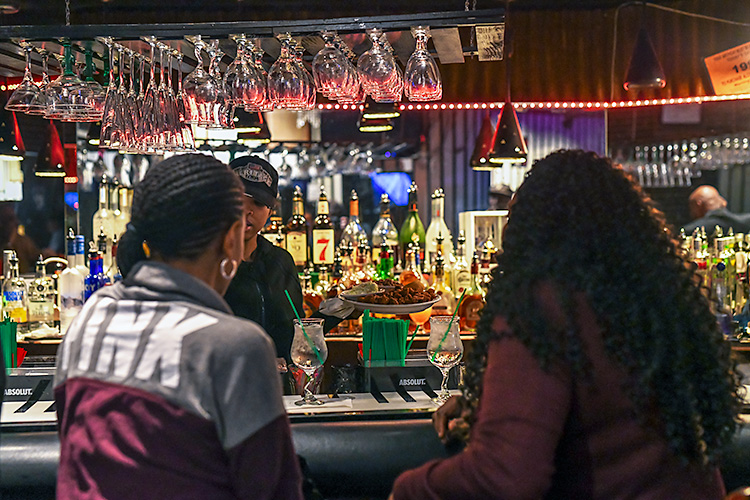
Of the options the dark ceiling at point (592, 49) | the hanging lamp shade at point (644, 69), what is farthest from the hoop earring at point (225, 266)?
the dark ceiling at point (592, 49)

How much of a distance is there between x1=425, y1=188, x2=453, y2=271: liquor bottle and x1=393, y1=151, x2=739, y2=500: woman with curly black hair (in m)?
3.05

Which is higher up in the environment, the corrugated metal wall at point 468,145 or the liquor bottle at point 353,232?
the corrugated metal wall at point 468,145

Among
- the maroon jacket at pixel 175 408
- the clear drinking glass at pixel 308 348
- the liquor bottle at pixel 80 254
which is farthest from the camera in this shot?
the liquor bottle at pixel 80 254

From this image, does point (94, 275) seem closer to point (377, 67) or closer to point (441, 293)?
point (441, 293)

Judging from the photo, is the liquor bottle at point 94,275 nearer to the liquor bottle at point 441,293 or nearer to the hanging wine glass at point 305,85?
the hanging wine glass at point 305,85

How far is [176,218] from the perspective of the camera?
124cm

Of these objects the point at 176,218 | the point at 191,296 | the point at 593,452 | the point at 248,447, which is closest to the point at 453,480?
the point at 593,452

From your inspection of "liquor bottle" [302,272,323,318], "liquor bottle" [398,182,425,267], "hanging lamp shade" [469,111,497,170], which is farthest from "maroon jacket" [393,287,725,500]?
"liquor bottle" [398,182,425,267]

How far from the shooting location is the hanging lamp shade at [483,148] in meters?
4.15

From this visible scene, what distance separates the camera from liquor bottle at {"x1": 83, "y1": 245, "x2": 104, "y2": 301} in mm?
3242

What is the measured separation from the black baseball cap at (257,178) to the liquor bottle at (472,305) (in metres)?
1.08

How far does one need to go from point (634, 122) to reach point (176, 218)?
424cm

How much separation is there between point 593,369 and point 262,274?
185 cm

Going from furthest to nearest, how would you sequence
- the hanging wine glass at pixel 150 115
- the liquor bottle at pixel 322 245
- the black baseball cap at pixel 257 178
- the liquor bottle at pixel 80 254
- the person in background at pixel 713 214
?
the person in background at pixel 713 214 < the liquor bottle at pixel 322 245 < the liquor bottle at pixel 80 254 < the black baseball cap at pixel 257 178 < the hanging wine glass at pixel 150 115
